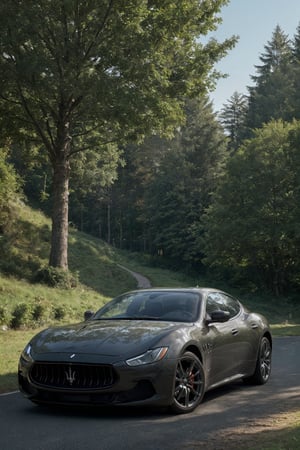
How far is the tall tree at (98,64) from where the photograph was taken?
70.2ft

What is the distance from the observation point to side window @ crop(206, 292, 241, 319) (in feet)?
28.1

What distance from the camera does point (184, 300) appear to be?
27.5 ft

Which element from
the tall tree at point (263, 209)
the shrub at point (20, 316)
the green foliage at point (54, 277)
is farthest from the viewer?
the tall tree at point (263, 209)

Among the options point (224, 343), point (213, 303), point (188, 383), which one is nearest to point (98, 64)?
point (213, 303)

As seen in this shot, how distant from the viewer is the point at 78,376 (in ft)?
21.9

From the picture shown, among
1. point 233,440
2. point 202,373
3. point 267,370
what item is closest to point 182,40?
point 267,370

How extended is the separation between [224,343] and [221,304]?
862mm

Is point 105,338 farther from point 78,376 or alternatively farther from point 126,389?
point 126,389

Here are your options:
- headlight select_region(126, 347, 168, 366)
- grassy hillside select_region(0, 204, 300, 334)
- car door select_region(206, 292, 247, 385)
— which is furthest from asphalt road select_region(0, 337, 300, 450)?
grassy hillside select_region(0, 204, 300, 334)

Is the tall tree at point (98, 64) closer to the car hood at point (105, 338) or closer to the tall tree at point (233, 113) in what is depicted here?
the car hood at point (105, 338)

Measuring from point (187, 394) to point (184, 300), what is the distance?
1566 mm

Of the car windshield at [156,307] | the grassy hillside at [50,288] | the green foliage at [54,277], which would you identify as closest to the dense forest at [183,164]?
the grassy hillside at [50,288]

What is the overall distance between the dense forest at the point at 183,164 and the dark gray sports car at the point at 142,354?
1417cm

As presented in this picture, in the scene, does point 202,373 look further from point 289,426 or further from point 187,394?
point 289,426
